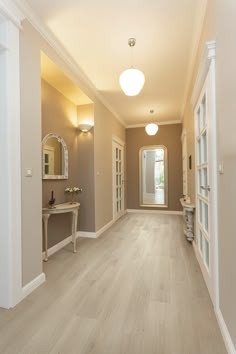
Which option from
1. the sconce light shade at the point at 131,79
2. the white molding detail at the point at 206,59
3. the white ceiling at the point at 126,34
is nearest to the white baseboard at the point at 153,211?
the white ceiling at the point at 126,34

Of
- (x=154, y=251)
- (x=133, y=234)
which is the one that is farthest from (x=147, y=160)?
(x=154, y=251)

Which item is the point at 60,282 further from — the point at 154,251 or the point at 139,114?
the point at 139,114

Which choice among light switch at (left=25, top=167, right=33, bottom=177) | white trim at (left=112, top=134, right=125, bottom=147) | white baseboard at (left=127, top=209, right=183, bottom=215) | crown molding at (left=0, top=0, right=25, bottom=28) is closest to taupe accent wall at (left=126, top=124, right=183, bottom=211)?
white baseboard at (left=127, top=209, right=183, bottom=215)

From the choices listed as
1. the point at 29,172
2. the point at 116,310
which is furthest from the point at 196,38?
the point at 116,310

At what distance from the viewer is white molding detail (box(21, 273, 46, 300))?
189cm

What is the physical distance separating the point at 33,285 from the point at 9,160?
1285 millimetres

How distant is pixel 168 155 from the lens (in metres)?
6.05

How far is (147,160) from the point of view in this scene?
8.21 meters

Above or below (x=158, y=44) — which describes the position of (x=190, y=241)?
below

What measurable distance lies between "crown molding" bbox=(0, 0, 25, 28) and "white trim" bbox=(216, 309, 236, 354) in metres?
2.97

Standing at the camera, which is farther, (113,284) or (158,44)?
(158,44)

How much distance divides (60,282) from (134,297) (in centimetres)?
84

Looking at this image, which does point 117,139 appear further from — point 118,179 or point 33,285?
point 33,285

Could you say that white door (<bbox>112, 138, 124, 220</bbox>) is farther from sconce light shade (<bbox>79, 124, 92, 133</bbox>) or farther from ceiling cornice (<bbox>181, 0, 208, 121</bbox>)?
ceiling cornice (<bbox>181, 0, 208, 121</bbox>)
